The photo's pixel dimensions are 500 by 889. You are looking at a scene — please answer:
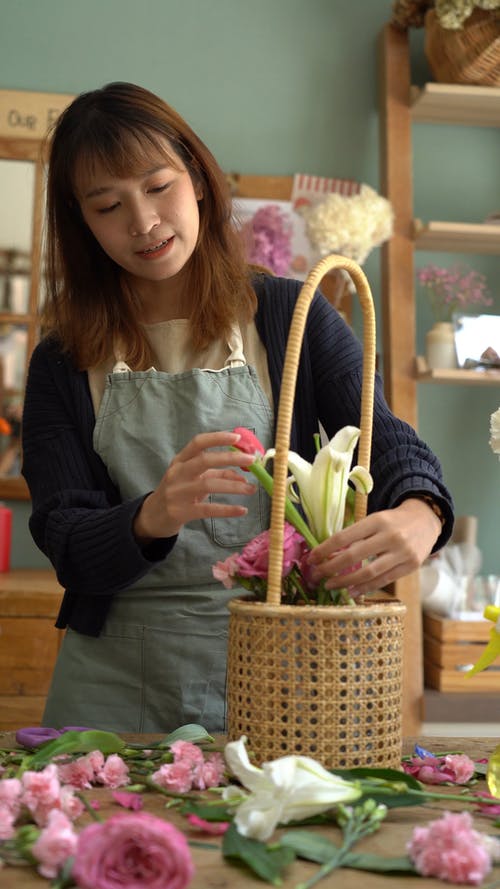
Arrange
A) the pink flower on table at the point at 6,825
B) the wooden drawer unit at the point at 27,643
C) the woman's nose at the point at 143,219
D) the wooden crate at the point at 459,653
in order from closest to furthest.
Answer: the pink flower on table at the point at 6,825 → the woman's nose at the point at 143,219 → the wooden drawer unit at the point at 27,643 → the wooden crate at the point at 459,653

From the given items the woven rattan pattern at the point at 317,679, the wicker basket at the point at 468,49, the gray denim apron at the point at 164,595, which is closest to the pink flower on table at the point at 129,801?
the woven rattan pattern at the point at 317,679

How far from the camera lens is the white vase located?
8.78 ft

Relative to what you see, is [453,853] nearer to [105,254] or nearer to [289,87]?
[105,254]

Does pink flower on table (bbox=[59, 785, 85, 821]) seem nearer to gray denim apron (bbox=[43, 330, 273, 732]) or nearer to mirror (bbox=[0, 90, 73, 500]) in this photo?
gray denim apron (bbox=[43, 330, 273, 732])

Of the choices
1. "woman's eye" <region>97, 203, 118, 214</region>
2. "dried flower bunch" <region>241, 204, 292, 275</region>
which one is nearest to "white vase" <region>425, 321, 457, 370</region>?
"dried flower bunch" <region>241, 204, 292, 275</region>

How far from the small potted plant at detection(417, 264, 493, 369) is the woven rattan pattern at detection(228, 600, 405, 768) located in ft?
6.18

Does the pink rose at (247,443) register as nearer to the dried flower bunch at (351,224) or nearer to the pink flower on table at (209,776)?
the pink flower on table at (209,776)

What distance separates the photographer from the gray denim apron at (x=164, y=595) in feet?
4.46

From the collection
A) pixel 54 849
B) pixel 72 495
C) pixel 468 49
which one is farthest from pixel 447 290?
pixel 54 849

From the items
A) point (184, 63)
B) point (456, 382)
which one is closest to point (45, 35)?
point (184, 63)

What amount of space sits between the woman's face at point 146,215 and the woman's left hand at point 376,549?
20.4 inches

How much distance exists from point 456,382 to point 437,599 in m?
0.61

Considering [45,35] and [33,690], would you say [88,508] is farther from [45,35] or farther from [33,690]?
[45,35]

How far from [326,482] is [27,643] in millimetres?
1620
